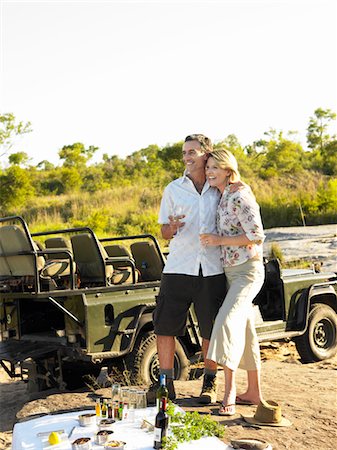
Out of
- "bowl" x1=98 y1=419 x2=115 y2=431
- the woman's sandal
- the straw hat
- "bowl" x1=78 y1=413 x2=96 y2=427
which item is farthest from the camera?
the woman's sandal

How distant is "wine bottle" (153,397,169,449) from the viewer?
4.62 metres

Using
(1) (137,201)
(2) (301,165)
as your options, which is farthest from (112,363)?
(2) (301,165)

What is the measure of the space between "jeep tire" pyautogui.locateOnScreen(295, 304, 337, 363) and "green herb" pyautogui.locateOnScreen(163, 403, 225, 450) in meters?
3.59

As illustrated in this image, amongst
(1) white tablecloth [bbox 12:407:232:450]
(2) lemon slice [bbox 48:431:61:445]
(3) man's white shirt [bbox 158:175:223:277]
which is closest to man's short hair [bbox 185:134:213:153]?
(3) man's white shirt [bbox 158:175:223:277]

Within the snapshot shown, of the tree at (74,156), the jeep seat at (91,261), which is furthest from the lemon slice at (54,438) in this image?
the tree at (74,156)

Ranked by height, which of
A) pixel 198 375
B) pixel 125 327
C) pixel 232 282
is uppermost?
pixel 232 282

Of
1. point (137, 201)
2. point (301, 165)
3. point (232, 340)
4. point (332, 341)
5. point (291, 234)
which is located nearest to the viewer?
point (232, 340)

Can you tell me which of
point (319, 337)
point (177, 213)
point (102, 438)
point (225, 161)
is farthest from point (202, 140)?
point (319, 337)

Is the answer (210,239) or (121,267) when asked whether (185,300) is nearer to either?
(210,239)

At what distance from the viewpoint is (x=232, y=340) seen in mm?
5426

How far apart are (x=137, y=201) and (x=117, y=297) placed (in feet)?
79.1

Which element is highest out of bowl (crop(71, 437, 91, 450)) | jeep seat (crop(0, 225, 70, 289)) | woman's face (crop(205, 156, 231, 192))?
woman's face (crop(205, 156, 231, 192))

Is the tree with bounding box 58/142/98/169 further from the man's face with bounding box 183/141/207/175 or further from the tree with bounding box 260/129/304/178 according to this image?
the man's face with bounding box 183/141/207/175

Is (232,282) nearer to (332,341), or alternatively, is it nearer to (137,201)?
(332,341)
